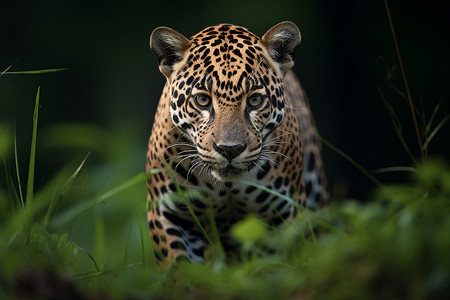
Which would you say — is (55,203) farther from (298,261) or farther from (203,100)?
(203,100)

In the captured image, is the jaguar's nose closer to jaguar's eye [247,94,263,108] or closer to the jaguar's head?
the jaguar's head

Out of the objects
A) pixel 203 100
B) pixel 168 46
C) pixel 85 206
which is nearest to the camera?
pixel 85 206

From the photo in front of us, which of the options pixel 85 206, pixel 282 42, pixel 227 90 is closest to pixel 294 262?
pixel 85 206

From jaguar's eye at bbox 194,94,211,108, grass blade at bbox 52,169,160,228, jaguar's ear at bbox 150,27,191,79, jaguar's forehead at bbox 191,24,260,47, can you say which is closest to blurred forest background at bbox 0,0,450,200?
jaguar's forehead at bbox 191,24,260,47

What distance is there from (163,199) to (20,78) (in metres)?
13.6

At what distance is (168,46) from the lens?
5719 mm

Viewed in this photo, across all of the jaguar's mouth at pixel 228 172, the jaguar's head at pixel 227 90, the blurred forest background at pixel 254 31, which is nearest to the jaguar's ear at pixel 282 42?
the jaguar's head at pixel 227 90

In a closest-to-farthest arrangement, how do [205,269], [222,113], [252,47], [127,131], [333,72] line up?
[205,269]
[222,113]
[252,47]
[127,131]
[333,72]

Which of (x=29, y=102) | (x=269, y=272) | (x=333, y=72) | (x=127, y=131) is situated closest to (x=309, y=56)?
(x=333, y=72)

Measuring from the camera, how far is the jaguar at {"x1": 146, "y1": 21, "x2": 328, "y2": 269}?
17.3 ft

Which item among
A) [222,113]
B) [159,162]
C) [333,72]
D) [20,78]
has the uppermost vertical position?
[222,113]

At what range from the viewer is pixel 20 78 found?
18.4 m

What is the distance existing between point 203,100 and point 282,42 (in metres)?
0.83

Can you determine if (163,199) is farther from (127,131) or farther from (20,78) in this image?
(20,78)
